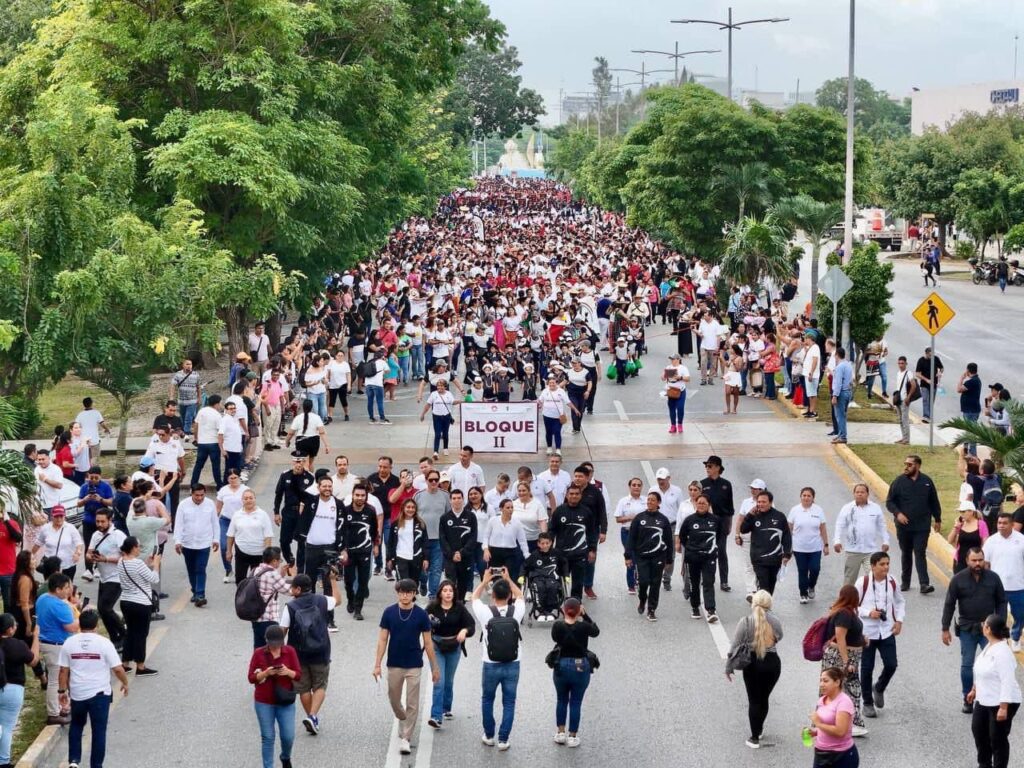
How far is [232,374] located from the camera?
26578 millimetres

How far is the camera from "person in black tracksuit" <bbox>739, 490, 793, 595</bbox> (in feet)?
51.9

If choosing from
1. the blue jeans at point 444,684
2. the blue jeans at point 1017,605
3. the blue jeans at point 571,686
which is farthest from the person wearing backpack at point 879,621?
the blue jeans at point 444,684

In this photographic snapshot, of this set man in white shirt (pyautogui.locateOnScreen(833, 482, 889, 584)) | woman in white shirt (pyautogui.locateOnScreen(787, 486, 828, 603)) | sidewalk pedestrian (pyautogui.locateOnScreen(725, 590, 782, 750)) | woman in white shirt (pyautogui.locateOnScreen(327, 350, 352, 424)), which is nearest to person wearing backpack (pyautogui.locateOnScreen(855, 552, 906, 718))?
sidewalk pedestrian (pyautogui.locateOnScreen(725, 590, 782, 750))

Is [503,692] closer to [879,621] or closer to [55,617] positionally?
[879,621]

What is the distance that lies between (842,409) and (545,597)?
36.9ft

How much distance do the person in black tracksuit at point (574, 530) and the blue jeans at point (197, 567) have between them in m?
3.62

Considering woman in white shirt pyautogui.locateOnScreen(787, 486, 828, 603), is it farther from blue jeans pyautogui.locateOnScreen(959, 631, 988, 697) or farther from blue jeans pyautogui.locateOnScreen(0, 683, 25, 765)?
blue jeans pyautogui.locateOnScreen(0, 683, 25, 765)

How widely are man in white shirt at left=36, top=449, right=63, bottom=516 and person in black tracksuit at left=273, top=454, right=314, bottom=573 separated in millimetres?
2601

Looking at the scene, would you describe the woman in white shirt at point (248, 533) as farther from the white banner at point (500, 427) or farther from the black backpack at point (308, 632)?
the white banner at point (500, 427)

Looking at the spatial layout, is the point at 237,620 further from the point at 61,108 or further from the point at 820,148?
the point at 820,148

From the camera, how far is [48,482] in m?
18.0

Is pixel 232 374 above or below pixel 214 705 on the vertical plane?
above

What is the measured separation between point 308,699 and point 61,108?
1429 centimetres

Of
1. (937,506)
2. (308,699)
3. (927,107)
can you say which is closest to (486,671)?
(308,699)
